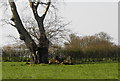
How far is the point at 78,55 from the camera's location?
33.8 meters

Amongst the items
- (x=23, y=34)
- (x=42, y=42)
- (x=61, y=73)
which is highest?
(x=23, y=34)

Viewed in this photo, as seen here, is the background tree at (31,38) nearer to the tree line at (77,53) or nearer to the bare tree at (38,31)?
the bare tree at (38,31)

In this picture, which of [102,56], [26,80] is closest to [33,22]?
[26,80]

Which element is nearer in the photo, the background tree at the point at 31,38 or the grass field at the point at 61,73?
the grass field at the point at 61,73

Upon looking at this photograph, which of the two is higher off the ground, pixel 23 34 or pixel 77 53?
pixel 23 34

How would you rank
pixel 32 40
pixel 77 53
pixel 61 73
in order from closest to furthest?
pixel 61 73, pixel 32 40, pixel 77 53

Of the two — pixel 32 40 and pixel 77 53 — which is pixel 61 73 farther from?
pixel 77 53

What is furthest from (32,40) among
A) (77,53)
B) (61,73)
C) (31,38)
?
(77,53)

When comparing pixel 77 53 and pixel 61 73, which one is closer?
pixel 61 73

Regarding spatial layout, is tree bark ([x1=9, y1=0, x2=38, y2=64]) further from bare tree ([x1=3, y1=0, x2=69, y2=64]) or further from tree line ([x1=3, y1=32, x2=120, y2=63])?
tree line ([x1=3, y1=32, x2=120, y2=63])

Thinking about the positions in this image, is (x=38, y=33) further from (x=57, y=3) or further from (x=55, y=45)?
(x=57, y=3)

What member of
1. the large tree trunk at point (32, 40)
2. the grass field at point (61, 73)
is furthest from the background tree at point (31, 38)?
the grass field at point (61, 73)

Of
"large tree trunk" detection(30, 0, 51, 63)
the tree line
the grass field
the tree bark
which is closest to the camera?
the grass field

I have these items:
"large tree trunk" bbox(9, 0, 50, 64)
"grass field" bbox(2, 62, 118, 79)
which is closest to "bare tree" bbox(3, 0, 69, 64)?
"large tree trunk" bbox(9, 0, 50, 64)
